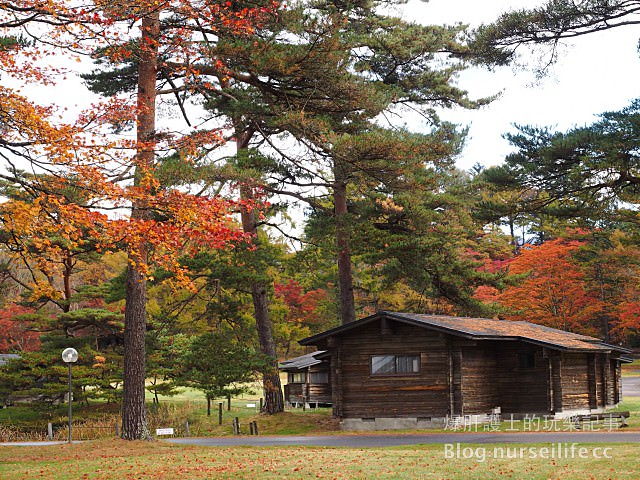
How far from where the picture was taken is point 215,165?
23453 mm

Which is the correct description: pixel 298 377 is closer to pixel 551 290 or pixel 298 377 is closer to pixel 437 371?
pixel 437 371

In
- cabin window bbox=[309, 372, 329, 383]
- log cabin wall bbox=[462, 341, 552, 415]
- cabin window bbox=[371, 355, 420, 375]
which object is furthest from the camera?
cabin window bbox=[309, 372, 329, 383]

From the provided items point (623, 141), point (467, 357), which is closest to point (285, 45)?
point (623, 141)

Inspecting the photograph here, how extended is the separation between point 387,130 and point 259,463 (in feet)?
38.2

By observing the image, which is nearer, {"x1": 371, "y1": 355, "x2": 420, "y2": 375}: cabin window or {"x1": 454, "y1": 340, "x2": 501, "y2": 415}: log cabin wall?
{"x1": 454, "y1": 340, "x2": 501, "y2": 415}: log cabin wall

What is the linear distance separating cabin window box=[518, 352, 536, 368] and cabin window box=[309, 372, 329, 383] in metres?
13.6

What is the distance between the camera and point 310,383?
1665 inches

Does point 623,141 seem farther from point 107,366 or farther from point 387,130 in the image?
point 107,366

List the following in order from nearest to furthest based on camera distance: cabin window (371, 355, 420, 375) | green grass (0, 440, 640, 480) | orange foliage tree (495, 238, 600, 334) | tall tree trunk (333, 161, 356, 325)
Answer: green grass (0, 440, 640, 480) < cabin window (371, 355, 420, 375) < tall tree trunk (333, 161, 356, 325) < orange foliage tree (495, 238, 600, 334)

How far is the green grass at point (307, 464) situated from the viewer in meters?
13.9

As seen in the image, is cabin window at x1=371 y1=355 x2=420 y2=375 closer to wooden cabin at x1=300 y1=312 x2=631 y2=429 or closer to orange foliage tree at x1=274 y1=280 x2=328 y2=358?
wooden cabin at x1=300 y1=312 x2=631 y2=429

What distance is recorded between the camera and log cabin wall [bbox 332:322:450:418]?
27.5 meters

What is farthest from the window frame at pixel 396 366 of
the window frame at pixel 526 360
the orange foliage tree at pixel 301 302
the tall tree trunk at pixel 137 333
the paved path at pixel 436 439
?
the orange foliage tree at pixel 301 302

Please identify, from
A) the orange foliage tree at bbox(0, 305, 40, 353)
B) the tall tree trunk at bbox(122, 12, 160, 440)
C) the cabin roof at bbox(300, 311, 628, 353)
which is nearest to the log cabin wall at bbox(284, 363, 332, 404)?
the cabin roof at bbox(300, 311, 628, 353)
